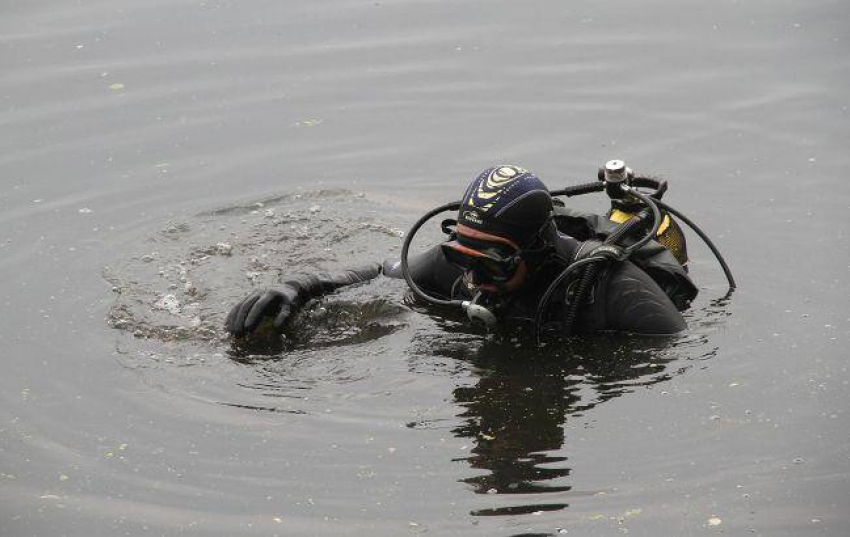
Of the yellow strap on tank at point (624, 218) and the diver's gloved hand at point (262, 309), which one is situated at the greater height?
the yellow strap on tank at point (624, 218)

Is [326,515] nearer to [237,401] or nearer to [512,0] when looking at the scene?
[237,401]

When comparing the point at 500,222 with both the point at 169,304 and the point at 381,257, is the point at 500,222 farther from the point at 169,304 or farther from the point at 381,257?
the point at 169,304

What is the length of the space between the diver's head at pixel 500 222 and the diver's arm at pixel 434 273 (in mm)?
502

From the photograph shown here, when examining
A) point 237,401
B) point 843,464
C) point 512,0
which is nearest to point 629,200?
point 843,464

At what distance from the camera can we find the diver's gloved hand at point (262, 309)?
17.9ft

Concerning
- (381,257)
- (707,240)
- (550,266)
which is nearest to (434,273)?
(550,266)

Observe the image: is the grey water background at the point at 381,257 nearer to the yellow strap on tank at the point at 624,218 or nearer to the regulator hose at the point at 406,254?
the regulator hose at the point at 406,254

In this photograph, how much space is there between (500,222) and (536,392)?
2.38 feet

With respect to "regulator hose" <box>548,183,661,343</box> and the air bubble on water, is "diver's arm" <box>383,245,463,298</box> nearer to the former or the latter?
"regulator hose" <box>548,183,661,343</box>

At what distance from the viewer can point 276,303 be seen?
553cm

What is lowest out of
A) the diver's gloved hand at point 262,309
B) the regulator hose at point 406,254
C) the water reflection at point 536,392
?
the water reflection at point 536,392

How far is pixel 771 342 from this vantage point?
18.2 ft

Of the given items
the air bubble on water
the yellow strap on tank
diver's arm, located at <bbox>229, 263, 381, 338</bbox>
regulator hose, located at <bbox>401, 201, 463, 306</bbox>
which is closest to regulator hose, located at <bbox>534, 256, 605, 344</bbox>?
regulator hose, located at <bbox>401, 201, 463, 306</bbox>

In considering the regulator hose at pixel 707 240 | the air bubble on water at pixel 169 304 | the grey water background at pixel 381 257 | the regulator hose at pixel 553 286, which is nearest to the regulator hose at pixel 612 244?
the regulator hose at pixel 553 286
